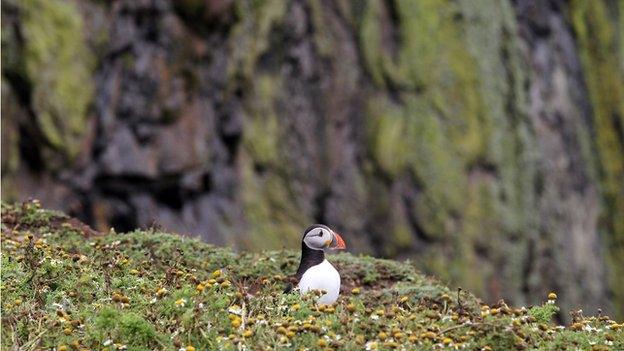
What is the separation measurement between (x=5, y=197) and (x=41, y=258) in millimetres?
11107

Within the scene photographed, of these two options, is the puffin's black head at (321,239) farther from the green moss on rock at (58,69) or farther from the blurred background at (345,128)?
the green moss on rock at (58,69)

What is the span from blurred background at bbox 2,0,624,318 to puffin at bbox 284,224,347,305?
10.9 m

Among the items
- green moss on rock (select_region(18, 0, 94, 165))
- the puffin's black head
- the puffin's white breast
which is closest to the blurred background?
green moss on rock (select_region(18, 0, 94, 165))

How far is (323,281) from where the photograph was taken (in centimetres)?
898

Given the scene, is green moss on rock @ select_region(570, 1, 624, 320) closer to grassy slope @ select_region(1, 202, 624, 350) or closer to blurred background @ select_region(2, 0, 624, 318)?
blurred background @ select_region(2, 0, 624, 318)

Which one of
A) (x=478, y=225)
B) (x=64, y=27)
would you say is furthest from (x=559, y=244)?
(x=64, y=27)

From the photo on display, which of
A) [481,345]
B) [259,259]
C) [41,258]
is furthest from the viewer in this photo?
[259,259]

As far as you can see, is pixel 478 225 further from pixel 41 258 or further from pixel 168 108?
pixel 41 258

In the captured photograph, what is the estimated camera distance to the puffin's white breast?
29.3 ft

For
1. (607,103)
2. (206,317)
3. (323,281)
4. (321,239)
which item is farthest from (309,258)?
(607,103)

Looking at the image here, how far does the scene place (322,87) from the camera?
28500 mm

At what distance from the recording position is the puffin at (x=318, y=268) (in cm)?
896

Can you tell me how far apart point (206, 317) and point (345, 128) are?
2176cm

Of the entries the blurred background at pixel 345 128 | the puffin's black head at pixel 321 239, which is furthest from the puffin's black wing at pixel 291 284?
the blurred background at pixel 345 128
